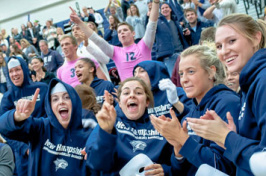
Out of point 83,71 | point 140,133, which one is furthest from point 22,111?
point 83,71

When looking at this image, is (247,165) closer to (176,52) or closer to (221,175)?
(221,175)

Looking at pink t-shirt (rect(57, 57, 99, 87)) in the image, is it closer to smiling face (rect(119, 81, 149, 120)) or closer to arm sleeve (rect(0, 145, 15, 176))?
arm sleeve (rect(0, 145, 15, 176))

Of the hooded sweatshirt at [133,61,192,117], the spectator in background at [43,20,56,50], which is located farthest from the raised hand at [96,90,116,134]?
the spectator in background at [43,20,56,50]

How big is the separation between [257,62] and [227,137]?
0.40 metres

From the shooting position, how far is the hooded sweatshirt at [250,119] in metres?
1.47

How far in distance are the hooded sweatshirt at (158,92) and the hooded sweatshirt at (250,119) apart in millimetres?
1514

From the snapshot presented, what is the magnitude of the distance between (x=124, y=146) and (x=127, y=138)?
8cm

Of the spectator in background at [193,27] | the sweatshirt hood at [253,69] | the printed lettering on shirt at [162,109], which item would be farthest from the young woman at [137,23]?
the sweatshirt hood at [253,69]

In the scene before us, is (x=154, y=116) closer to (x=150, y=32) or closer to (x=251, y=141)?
(x=251, y=141)

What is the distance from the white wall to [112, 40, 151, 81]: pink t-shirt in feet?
55.1

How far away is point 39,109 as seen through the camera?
166 inches

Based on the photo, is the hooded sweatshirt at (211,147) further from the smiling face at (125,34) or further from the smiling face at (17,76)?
the smiling face at (17,76)

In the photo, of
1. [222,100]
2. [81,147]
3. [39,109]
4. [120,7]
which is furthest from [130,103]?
[120,7]

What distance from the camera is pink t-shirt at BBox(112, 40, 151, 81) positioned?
482 centimetres
